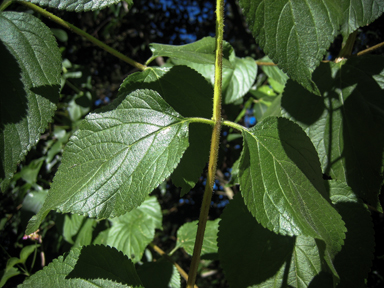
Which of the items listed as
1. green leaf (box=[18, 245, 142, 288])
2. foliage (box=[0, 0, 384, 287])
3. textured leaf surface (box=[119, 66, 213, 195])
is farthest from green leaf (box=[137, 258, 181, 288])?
textured leaf surface (box=[119, 66, 213, 195])

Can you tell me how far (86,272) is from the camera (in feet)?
2.04

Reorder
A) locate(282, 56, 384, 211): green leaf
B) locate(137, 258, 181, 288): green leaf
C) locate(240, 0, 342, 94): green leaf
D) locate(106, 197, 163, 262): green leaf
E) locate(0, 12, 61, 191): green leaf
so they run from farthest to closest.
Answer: locate(106, 197, 163, 262): green leaf
locate(137, 258, 181, 288): green leaf
locate(282, 56, 384, 211): green leaf
locate(0, 12, 61, 191): green leaf
locate(240, 0, 342, 94): green leaf

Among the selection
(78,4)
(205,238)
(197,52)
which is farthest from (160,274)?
(78,4)

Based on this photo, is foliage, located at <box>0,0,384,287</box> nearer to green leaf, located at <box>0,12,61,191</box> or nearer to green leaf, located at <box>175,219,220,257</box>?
green leaf, located at <box>0,12,61,191</box>

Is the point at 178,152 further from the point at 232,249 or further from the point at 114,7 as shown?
the point at 114,7

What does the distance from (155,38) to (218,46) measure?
220 centimetres

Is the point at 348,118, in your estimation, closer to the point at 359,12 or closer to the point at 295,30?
the point at 359,12

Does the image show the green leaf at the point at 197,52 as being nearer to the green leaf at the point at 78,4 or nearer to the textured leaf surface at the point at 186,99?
the textured leaf surface at the point at 186,99

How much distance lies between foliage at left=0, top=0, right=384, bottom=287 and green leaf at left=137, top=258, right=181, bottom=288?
0.10 feet

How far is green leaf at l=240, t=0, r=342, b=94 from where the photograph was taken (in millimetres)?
493

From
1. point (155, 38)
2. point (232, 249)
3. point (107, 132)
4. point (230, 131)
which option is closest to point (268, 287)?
point (232, 249)

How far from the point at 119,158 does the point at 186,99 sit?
252 millimetres

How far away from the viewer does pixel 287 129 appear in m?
0.59

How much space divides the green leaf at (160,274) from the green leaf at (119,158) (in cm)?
46
